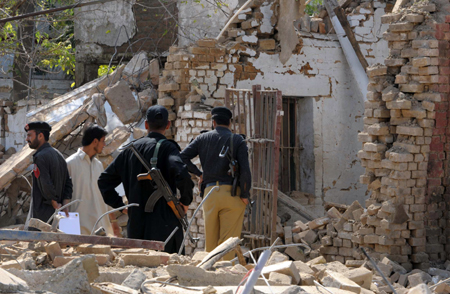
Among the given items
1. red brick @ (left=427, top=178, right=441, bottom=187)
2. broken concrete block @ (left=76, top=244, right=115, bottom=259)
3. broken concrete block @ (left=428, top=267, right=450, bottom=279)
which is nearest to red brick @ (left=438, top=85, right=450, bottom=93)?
red brick @ (left=427, top=178, right=441, bottom=187)

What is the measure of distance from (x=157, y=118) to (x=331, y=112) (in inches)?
226

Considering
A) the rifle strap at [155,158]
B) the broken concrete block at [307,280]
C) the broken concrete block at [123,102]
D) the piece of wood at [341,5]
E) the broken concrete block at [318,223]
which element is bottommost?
the broken concrete block at [318,223]

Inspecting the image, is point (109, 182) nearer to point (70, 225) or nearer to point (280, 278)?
point (70, 225)

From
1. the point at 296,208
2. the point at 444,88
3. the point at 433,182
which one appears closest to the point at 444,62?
the point at 444,88

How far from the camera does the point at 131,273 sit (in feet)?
10.7

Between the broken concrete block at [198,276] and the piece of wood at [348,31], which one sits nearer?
the broken concrete block at [198,276]

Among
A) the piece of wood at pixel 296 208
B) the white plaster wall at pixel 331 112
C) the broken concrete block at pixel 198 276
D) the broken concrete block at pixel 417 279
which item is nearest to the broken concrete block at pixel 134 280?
the broken concrete block at pixel 198 276

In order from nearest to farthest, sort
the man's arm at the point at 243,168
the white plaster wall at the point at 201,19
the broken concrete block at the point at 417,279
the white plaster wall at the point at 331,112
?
the man's arm at the point at 243,168
the broken concrete block at the point at 417,279
the white plaster wall at the point at 331,112
the white plaster wall at the point at 201,19

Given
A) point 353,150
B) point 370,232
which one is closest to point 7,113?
point 353,150

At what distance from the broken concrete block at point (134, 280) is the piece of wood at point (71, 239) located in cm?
78

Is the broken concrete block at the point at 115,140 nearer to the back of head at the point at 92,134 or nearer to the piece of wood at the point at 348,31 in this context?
the back of head at the point at 92,134

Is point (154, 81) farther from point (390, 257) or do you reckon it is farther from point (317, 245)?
point (390, 257)

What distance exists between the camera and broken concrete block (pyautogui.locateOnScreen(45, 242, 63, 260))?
12.3 feet

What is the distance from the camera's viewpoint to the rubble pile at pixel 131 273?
2977mm
